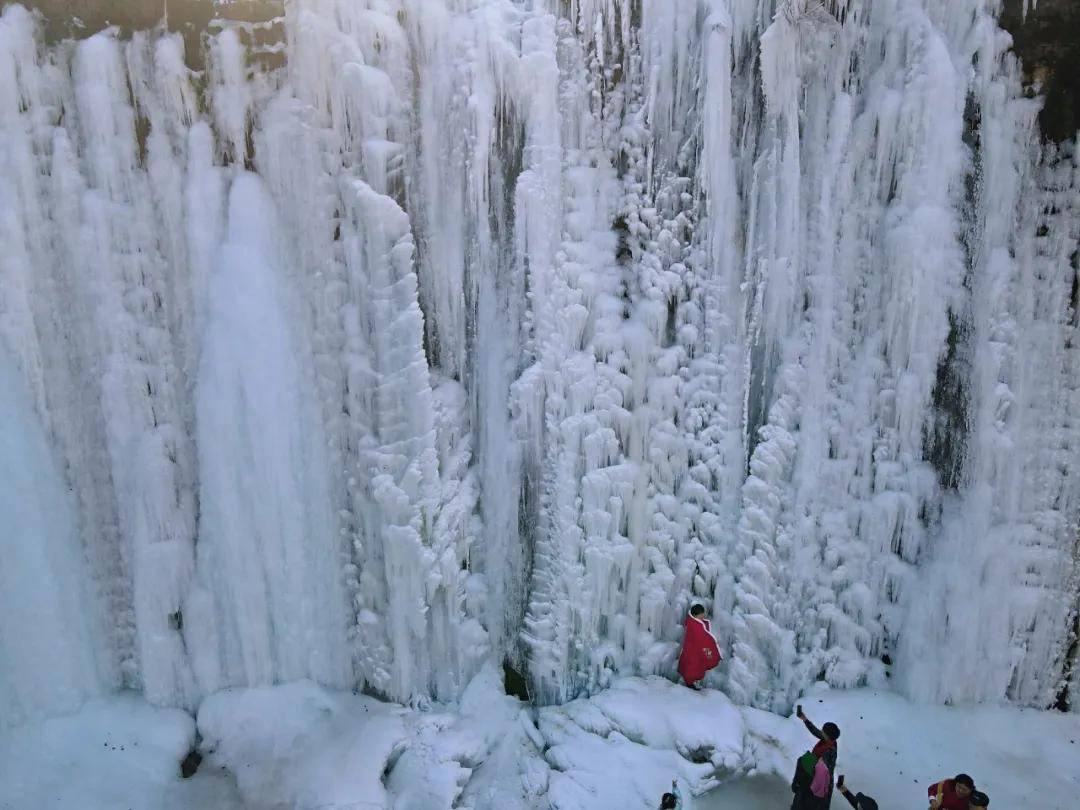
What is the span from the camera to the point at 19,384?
4.82 metres

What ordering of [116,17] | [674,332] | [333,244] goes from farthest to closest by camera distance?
[674,332], [333,244], [116,17]

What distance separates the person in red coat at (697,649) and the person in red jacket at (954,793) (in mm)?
1471

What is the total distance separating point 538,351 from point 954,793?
345 centimetres

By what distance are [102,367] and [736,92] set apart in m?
4.45

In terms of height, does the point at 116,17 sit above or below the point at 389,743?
above

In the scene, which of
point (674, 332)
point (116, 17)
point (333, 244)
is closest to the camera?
point (116, 17)

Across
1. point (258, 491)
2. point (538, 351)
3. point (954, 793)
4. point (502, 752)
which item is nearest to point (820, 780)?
point (954, 793)

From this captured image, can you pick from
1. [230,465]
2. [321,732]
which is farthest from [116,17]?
[321,732]

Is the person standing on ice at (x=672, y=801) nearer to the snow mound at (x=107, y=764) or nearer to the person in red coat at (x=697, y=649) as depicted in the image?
the person in red coat at (x=697, y=649)

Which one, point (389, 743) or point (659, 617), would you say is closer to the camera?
point (389, 743)

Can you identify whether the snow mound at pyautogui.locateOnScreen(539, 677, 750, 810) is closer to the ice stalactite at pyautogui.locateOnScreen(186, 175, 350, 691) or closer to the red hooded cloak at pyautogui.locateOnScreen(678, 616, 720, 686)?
the red hooded cloak at pyautogui.locateOnScreen(678, 616, 720, 686)

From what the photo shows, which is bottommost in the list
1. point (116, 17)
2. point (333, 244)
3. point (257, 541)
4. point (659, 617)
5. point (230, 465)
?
point (659, 617)

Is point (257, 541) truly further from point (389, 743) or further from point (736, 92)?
point (736, 92)

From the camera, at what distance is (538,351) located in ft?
17.3
